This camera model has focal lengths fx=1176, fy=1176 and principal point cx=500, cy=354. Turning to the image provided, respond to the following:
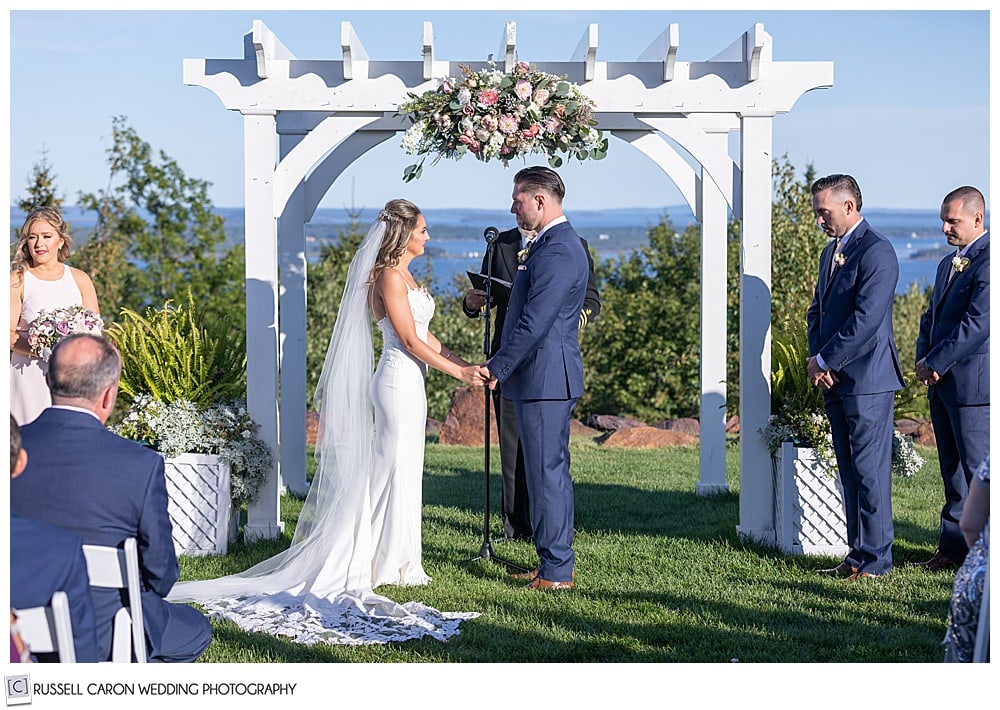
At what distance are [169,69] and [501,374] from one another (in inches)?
1159

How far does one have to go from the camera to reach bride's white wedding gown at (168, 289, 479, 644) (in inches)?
216

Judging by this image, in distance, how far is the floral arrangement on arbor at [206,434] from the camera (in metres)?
6.30

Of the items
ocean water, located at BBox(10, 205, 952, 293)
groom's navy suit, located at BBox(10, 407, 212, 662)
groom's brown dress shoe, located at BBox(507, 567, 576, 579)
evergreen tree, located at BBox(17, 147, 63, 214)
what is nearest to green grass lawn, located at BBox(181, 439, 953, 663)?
groom's brown dress shoe, located at BBox(507, 567, 576, 579)

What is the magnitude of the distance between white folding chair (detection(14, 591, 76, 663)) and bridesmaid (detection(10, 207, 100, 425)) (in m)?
3.39

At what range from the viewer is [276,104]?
248 inches

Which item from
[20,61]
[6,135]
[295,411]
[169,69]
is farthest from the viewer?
[169,69]

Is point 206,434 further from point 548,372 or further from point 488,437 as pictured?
point 548,372

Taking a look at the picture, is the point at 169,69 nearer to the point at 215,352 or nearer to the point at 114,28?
the point at 114,28

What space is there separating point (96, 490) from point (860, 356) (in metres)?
3.61

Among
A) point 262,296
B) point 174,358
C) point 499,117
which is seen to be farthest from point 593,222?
point 499,117

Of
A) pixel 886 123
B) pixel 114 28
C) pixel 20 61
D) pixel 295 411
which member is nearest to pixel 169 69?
pixel 114 28

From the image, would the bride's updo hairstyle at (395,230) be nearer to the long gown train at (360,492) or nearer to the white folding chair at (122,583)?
the long gown train at (360,492)

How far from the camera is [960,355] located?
5.63m

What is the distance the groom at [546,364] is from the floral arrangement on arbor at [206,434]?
5.22 ft
